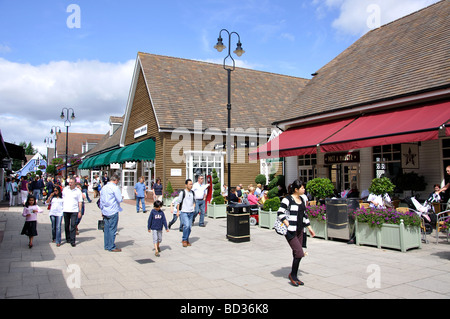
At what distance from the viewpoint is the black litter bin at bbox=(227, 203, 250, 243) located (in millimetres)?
10172

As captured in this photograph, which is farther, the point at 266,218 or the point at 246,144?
the point at 246,144

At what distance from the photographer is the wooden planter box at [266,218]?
12484 millimetres

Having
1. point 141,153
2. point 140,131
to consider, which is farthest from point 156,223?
point 140,131

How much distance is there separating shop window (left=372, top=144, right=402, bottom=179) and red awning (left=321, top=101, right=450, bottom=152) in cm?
157

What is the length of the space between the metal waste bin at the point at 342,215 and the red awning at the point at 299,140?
175 inches

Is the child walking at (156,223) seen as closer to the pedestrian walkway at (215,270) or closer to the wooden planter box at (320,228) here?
the pedestrian walkway at (215,270)

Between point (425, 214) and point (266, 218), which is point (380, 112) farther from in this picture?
point (266, 218)

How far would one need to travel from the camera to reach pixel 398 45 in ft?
52.9

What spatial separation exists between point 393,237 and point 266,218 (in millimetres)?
4746

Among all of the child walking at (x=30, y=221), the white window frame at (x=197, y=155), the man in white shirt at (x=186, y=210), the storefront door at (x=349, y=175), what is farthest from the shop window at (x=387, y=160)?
the child walking at (x=30, y=221)

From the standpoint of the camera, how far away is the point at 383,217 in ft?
29.5

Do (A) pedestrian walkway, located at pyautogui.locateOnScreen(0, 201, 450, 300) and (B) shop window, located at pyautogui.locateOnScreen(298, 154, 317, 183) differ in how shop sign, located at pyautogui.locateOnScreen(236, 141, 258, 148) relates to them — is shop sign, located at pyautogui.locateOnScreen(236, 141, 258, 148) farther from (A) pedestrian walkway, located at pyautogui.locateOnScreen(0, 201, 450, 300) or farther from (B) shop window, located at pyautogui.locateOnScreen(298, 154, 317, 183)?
(A) pedestrian walkway, located at pyautogui.locateOnScreen(0, 201, 450, 300)
